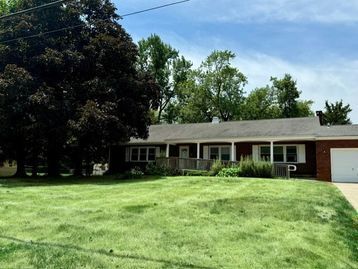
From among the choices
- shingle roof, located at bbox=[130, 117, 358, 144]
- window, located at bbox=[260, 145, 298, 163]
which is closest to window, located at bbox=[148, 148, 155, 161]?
shingle roof, located at bbox=[130, 117, 358, 144]

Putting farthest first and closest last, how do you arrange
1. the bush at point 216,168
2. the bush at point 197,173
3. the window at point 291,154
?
the window at point 291,154 < the bush at point 197,173 < the bush at point 216,168

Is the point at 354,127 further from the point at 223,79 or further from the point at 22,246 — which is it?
the point at 223,79

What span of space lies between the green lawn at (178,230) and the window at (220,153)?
15.6 metres

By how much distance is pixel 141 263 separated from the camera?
711cm

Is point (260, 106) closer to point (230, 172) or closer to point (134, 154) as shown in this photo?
point (134, 154)

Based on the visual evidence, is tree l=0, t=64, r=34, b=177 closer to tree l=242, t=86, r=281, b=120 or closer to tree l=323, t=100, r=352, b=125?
tree l=242, t=86, r=281, b=120

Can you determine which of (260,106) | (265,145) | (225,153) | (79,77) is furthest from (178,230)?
(260,106)

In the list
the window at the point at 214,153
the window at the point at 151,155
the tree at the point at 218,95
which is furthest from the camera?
the tree at the point at 218,95

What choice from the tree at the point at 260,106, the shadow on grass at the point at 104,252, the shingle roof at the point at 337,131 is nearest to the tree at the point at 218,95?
the tree at the point at 260,106

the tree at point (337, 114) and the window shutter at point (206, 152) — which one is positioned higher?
the tree at point (337, 114)

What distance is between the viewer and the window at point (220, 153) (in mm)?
30775

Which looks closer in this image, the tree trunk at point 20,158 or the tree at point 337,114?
the tree trunk at point 20,158

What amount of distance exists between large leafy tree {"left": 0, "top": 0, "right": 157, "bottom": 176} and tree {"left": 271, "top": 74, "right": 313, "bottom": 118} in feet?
117

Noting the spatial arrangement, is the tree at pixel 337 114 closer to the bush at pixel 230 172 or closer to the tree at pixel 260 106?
the tree at pixel 260 106
